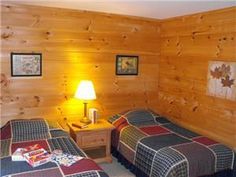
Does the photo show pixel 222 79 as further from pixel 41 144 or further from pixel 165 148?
pixel 41 144

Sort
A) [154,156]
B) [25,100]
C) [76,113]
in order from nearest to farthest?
[154,156] < [25,100] < [76,113]

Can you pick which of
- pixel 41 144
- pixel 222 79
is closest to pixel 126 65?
pixel 222 79

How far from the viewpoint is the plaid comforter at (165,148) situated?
2.44m

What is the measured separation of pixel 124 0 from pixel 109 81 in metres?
1.31

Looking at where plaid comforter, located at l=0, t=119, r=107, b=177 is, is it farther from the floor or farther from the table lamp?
the floor

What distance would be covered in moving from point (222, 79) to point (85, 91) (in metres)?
1.71

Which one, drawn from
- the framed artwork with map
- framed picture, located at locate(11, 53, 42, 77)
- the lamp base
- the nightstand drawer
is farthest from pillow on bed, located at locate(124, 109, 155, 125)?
framed picture, located at locate(11, 53, 42, 77)

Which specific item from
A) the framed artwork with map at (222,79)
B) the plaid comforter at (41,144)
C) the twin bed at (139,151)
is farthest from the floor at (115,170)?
the framed artwork with map at (222,79)

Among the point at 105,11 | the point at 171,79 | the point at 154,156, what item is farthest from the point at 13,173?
the point at 171,79

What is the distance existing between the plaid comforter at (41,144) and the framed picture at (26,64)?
0.62 m

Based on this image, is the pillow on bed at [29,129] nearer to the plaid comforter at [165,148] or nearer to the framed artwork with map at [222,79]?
the plaid comforter at [165,148]

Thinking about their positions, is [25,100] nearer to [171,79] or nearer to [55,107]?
[55,107]

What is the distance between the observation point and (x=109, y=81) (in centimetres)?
371

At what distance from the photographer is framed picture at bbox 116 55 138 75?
12.3 ft
